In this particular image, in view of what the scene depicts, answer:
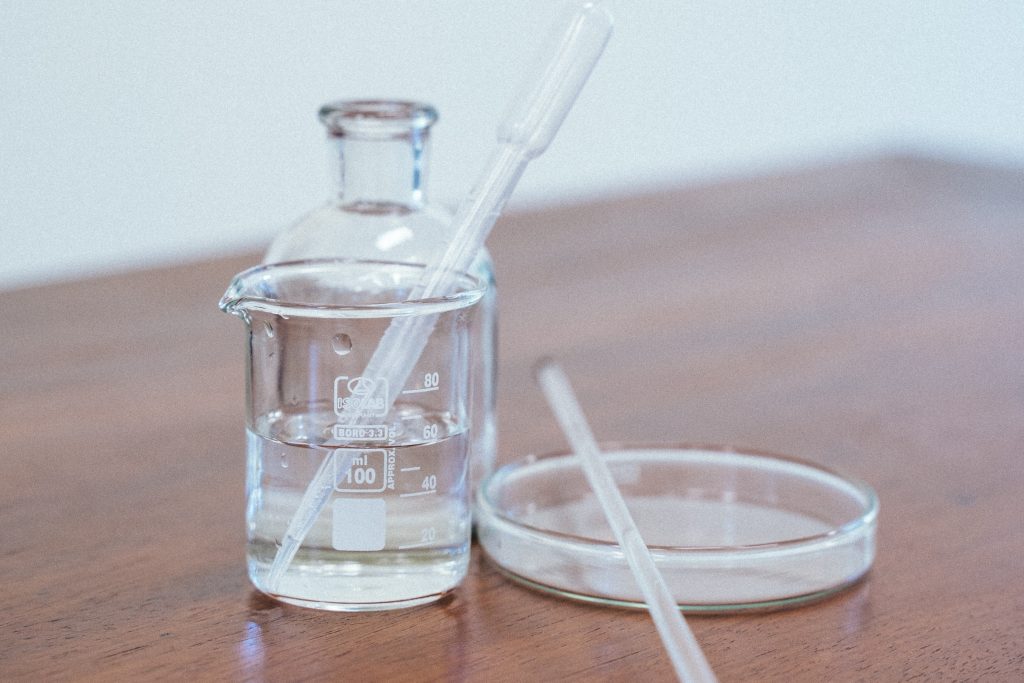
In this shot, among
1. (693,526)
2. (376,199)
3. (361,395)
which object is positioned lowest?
(693,526)

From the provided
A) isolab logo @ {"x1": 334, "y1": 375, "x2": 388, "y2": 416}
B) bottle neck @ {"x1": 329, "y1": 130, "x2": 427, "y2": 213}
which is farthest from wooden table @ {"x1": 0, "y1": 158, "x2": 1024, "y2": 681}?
bottle neck @ {"x1": 329, "y1": 130, "x2": 427, "y2": 213}

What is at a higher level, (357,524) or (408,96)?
(408,96)

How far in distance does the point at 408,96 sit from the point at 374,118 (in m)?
2.26

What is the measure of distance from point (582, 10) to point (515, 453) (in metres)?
0.44

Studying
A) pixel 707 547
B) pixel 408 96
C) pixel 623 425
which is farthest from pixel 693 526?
pixel 408 96

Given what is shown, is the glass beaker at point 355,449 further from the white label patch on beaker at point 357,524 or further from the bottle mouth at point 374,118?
the bottle mouth at point 374,118

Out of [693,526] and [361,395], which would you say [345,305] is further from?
[693,526]

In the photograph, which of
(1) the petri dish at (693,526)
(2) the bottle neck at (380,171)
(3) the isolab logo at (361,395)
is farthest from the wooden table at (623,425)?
(2) the bottle neck at (380,171)

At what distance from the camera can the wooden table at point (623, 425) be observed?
2.79 feet

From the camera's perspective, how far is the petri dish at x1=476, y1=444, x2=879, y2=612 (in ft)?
2.96

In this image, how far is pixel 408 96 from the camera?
3.20m

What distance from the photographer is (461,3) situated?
3.23 m

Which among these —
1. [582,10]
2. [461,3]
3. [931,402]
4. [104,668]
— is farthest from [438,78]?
[104,668]

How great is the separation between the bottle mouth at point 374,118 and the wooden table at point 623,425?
0.30 meters
